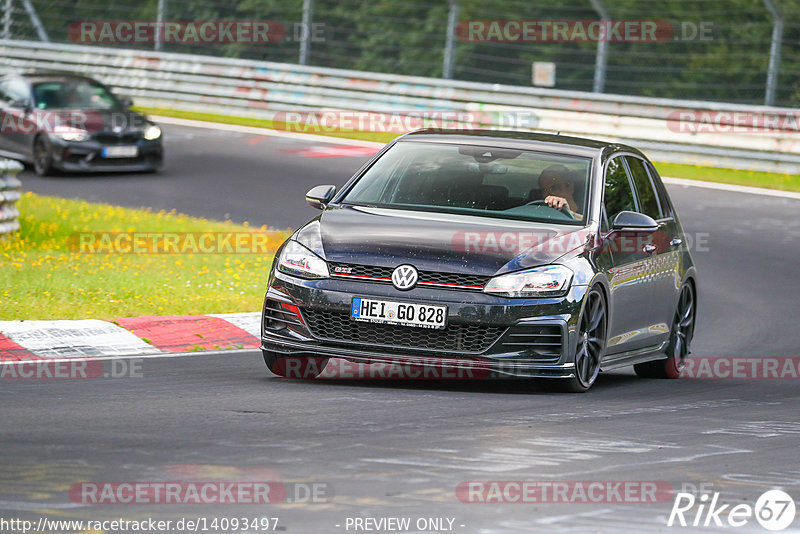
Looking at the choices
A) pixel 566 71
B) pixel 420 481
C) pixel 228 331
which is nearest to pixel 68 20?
pixel 566 71

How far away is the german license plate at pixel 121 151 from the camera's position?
22.4 meters

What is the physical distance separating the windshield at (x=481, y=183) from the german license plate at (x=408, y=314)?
3.54 feet

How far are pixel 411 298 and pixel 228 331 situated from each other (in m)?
3.15

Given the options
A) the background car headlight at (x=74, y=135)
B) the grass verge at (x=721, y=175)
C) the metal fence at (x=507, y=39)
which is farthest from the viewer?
the metal fence at (x=507, y=39)

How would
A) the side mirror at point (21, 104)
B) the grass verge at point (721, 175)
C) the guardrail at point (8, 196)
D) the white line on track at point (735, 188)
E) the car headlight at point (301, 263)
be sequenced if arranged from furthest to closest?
1. the side mirror at point (21, 104)
2. the grass verge at point (721, 175)
3. the white line on track at point (735, 188)
4. the guardrail at point (8, 196)
5. the car headlight at point (301, 263)

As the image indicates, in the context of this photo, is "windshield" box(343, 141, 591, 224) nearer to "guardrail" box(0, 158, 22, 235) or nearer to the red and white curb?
the red and white curb

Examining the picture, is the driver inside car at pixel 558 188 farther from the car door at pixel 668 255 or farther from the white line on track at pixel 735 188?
the white line on track at pixel 735 188

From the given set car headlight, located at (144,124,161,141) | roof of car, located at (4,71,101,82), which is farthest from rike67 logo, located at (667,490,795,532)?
roof of car, located at (4,71,101,82)

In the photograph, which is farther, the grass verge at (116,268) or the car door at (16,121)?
the car door at (16,121)

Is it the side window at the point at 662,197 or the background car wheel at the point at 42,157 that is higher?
the side window at the point at 662,197

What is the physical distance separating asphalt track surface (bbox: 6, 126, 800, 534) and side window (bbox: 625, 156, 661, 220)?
118 cm

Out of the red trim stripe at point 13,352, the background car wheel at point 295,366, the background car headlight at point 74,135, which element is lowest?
the red trim stripe at point 13,352

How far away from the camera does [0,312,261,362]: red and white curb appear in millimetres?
10203

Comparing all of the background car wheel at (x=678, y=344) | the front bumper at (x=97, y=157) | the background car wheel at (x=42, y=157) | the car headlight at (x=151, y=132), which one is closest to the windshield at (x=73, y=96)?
the background car wheel at (x=42, y=157)
